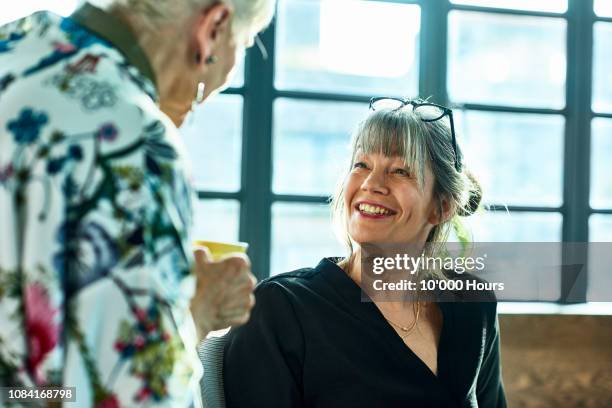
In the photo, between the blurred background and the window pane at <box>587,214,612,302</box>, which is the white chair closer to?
the blurred background

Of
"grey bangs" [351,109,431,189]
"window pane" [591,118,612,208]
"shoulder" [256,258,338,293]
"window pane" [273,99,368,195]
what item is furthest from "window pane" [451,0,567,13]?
"shoulder" [256,258,338,293]

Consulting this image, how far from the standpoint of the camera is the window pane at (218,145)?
261 cm

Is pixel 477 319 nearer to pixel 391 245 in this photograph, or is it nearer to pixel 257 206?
pixel 391 245

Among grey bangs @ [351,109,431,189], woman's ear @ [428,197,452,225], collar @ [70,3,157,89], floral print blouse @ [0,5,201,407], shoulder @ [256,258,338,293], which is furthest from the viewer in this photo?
woman's ear @ [428,197,452,225]

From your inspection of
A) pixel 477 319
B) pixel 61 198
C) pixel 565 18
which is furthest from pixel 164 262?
pixel 565 18

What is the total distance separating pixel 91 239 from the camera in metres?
0.74

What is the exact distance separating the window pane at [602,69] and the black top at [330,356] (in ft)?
4.40

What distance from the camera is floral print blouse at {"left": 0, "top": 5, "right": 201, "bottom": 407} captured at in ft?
2.44

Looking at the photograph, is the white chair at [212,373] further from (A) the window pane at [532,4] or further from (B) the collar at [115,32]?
(A) the window pane at [532,4]

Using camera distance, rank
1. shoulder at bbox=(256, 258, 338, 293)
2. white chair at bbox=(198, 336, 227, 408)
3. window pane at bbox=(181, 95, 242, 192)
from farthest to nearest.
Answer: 1. window pane at bbox=(181, 95, 242, 192)
2. shoulder at bbox=(256, 258, 338, 293)
3. white chair at bbox=(198, 336, 227, 408)

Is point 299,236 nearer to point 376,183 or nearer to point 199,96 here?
point 376,183

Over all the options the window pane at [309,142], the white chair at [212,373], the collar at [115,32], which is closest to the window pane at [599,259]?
the window pane at [309,142]

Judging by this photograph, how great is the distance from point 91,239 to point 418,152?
1413 millimetres

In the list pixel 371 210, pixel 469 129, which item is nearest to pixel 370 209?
pixel 371 210
